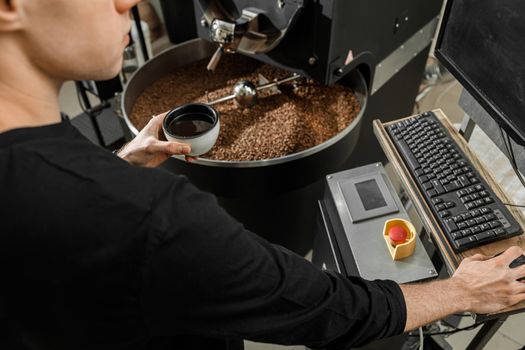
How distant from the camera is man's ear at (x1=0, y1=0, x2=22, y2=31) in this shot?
544 millimetres

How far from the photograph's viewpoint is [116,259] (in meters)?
0.56

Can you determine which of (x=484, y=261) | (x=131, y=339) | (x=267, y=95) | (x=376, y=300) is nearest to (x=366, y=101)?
(x=267, y=95)

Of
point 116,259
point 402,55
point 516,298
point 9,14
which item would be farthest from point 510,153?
point 9,14

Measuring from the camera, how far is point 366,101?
167cm

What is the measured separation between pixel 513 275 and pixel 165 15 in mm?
2274

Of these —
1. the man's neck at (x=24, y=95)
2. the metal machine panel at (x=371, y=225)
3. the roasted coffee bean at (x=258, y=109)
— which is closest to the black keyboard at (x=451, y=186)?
the metal machine panel at (x=371, y=225)

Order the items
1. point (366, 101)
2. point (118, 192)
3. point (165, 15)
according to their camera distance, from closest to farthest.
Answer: point (118, 192) → point (366, 101) → point (165, 15)

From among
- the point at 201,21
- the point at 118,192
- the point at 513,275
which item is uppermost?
the point at 118,192

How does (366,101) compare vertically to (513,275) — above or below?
below

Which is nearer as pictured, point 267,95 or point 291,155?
point 291,155

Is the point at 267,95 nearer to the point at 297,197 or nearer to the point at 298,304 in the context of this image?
the point at 297,197

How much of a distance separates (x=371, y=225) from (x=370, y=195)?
0.10 meters

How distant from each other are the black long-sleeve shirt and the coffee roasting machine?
0.81 meters

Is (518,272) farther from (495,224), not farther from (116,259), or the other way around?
(116,259)
